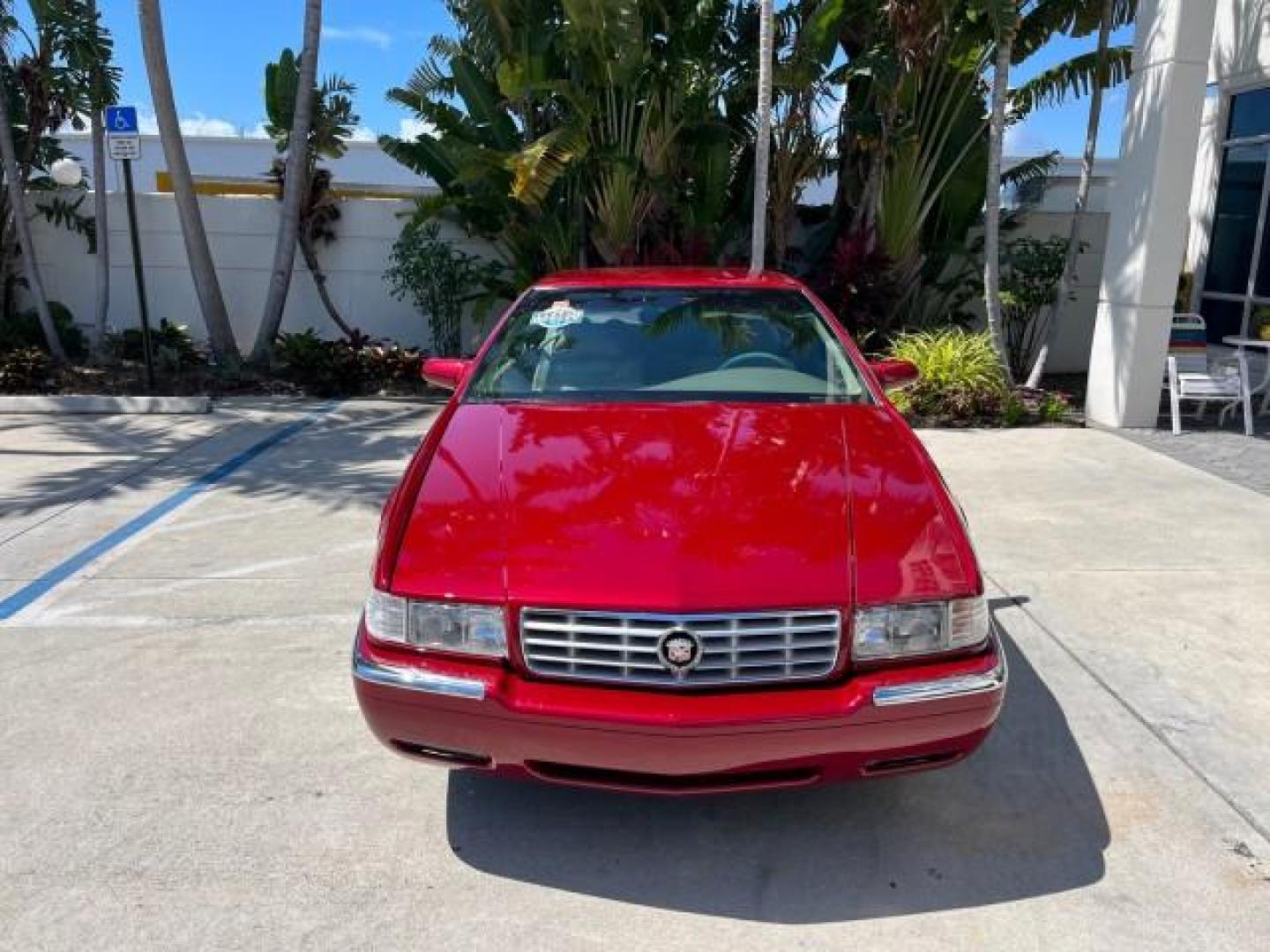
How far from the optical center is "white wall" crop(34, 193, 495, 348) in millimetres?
12070

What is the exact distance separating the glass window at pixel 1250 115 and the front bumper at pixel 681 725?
11395mm

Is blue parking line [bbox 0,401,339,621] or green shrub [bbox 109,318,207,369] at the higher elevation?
green shrub [bbox 109,318,207,369]

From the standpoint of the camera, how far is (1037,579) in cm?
512

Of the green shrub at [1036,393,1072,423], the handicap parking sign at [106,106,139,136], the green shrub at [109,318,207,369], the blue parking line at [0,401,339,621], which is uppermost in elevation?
the handicap parking sign at [106,106,139,136]

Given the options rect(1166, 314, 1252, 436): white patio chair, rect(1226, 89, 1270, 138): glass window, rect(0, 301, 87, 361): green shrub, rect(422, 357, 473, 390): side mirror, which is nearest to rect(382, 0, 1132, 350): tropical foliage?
rect(1226, 89, 1270, 138): glass window

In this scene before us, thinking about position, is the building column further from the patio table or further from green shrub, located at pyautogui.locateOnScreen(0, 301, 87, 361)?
green shrub, located at pyautogui.locateOnScreen(0, 301, 87, 361)

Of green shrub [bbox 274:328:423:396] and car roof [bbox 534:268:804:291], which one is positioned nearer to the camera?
car roof [bbox 534:268:804:291]

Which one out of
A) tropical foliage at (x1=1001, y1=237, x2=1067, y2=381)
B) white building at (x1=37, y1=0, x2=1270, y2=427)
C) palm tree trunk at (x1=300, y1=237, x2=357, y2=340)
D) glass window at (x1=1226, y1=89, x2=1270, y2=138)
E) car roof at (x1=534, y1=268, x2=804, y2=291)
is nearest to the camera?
car roof at (x1=534, y1=268, x2=804, y2=291)

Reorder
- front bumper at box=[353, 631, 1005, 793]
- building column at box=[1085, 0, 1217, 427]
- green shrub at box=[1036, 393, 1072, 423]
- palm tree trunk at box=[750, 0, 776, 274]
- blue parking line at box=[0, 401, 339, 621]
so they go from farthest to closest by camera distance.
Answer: green shrub at box=[1036, 393, 1072, 423] < palm tree trunk at box=[750, 0, 776, 274] < building column at box=[1085, 0, 1217, 427] < blue parking line at box=[0, 401, 339, 621] < front bumper at box=[353, 631, 1005, 793]

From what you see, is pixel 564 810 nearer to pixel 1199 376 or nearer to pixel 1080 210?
pixel 1199 376

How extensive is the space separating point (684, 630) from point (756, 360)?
1879 millimetres

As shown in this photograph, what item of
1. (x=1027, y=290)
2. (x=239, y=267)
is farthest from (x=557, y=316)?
(x=239, y=267)

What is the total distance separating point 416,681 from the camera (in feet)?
8.80

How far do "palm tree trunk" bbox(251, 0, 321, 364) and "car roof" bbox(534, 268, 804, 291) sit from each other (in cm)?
712
